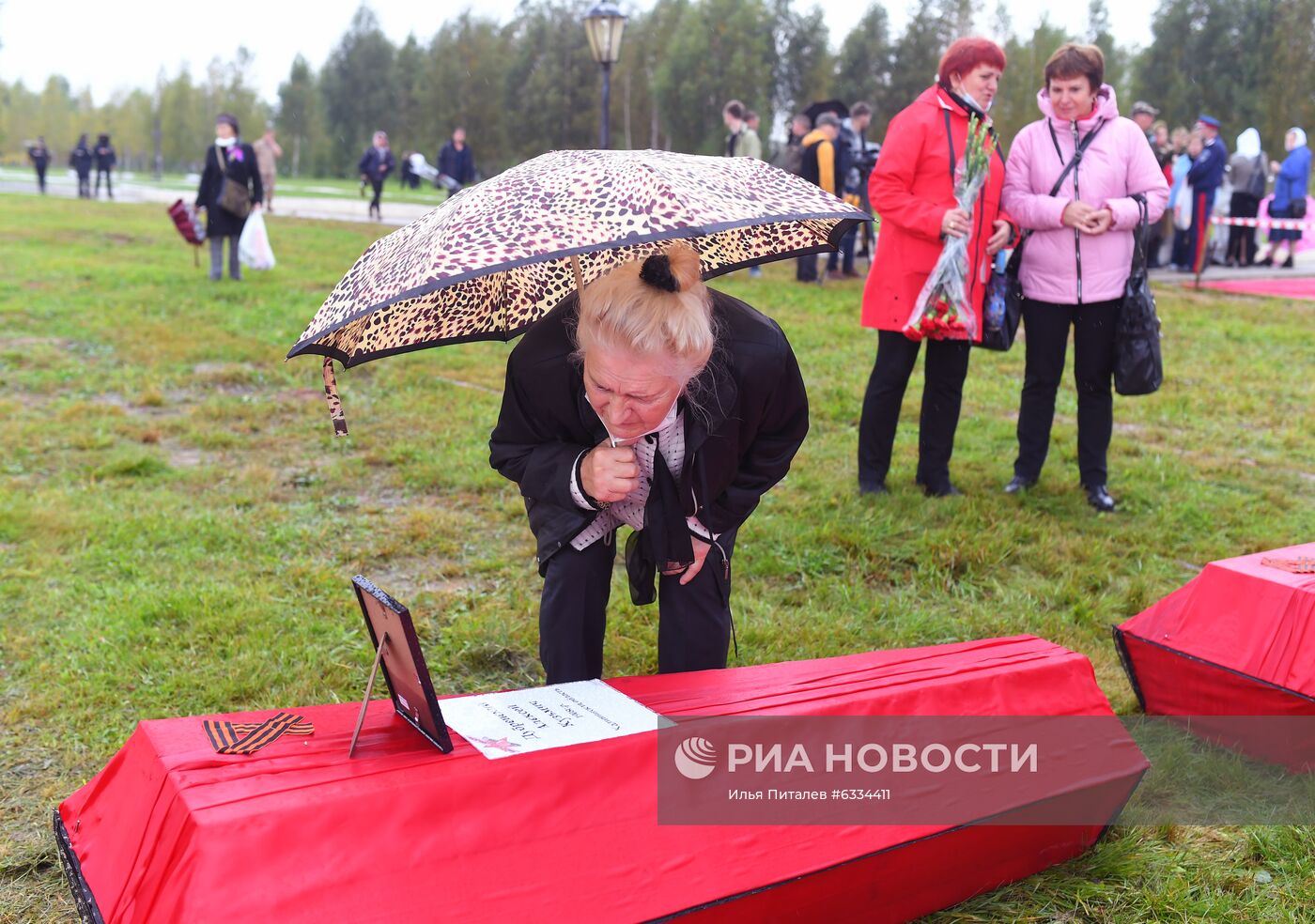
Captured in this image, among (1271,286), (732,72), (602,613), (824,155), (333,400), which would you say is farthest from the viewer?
(732,72)

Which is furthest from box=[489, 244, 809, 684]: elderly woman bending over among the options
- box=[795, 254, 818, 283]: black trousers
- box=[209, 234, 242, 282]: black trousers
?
box=[209, 234, 242, 282]: black trousers

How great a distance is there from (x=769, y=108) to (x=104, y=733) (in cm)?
5598

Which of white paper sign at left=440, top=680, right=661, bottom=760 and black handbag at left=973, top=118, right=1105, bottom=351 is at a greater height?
black handbag at left=973, top=118, right=1105, bottom=351

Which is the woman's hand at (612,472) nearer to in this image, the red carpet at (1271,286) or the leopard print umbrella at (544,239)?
the leopard print umbrella at (544,239)

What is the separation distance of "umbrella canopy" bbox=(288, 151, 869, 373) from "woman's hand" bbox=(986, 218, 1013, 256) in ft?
7.76

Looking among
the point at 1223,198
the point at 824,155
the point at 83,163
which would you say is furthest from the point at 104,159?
the point at 1223,198

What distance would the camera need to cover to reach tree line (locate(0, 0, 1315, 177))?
153 feet

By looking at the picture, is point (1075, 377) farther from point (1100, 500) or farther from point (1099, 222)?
point (1099, 222)

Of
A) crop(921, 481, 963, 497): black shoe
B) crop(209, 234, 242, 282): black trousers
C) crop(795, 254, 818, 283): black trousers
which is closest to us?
crop(921, 481, 963, 497): black shoe

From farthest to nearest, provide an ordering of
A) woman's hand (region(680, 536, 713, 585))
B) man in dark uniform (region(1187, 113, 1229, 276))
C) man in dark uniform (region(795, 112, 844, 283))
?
man in dark uniform (region(1187, 113, 1229, 276))
man in dark uniform (region(795, 112, 844, 283))
woman's hand (region(680, 536, 713, 585))

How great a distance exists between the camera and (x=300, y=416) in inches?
273

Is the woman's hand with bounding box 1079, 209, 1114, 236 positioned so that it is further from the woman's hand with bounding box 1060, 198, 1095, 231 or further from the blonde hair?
the blonde hair

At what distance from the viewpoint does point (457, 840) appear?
1850 millimetres

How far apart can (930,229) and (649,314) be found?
2979mm
